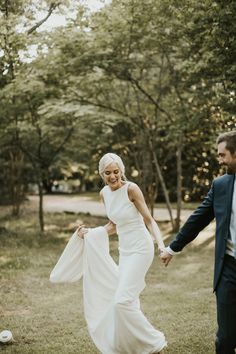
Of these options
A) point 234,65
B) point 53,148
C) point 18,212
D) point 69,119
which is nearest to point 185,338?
point 234,65

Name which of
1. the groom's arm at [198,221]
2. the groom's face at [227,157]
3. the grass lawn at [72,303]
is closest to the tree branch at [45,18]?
the grass lawn at [72,303]

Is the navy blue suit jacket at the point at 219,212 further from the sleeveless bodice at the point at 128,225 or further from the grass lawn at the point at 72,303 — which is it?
the grass lawn at the point at 72,303

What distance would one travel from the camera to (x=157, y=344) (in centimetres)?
484

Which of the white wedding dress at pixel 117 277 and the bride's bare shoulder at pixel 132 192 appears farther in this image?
the bride's bare shoulder at pixel 132 192

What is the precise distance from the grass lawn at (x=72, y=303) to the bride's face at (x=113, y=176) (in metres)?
2.01

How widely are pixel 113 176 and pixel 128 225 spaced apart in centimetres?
53

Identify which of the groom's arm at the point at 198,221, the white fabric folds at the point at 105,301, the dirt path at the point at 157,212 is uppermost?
the groom's arm at the point at 198,221

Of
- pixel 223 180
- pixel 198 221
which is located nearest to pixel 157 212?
pixel 198 221

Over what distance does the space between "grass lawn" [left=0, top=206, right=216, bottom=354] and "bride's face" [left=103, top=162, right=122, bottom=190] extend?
6.59 feet

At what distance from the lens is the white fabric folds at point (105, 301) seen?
186 inches

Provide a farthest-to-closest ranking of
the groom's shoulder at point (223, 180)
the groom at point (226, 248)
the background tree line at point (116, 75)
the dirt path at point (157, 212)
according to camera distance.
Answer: the dirt path at point (157, 212) → the background tree line at point (116, 75) → the groom's shoulder at point (223, 180) → the groom at point (226, 248)

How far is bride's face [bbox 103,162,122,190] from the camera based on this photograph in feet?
16.4

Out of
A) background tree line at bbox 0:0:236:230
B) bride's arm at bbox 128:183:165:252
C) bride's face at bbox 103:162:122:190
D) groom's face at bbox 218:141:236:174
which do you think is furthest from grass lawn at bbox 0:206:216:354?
background tree line at bbox 0:0:236:230

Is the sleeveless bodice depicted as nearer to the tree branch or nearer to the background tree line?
the background tree line
